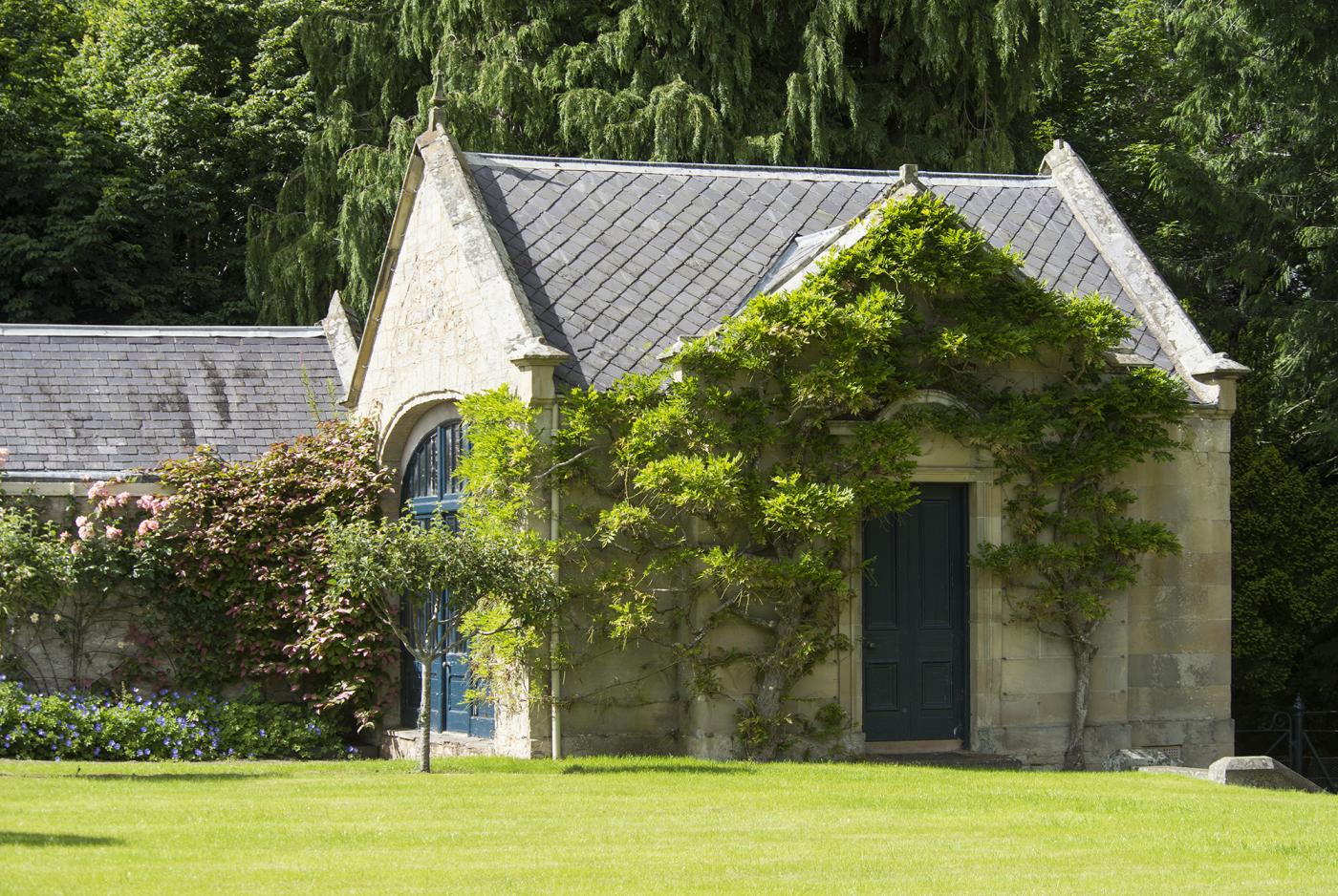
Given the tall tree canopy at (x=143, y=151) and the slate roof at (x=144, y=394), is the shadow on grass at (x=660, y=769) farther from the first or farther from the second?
the tall tree canopy at (x=143, y=151)

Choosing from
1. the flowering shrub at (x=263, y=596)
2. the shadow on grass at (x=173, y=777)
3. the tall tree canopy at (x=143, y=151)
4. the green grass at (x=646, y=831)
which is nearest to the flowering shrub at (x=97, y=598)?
the flowering shrub at (x=263, y=596)

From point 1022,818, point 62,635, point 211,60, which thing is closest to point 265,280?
point 211,60

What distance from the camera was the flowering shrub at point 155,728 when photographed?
575 inches

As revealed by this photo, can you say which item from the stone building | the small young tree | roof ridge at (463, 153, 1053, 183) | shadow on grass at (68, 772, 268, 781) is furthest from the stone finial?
shadow on grass at (68, 772, 268, 781)

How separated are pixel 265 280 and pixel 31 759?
40.2ft

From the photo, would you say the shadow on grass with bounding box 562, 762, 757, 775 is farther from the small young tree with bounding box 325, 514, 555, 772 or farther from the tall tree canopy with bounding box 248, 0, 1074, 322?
the tall tree canopy with bounding box 248, 0, 1074, 322

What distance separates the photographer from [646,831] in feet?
32.6

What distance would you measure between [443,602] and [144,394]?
4758 mm

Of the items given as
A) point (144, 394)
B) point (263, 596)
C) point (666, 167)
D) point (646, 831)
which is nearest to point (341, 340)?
point (144, 394)

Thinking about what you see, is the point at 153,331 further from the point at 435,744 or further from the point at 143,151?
the point at 143,151

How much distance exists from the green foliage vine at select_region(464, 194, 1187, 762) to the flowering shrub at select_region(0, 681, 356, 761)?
11.5ft

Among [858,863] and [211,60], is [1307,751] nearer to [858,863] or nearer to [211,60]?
[858,863]

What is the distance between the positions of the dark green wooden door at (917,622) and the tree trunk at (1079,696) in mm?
965

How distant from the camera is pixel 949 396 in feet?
47.7
